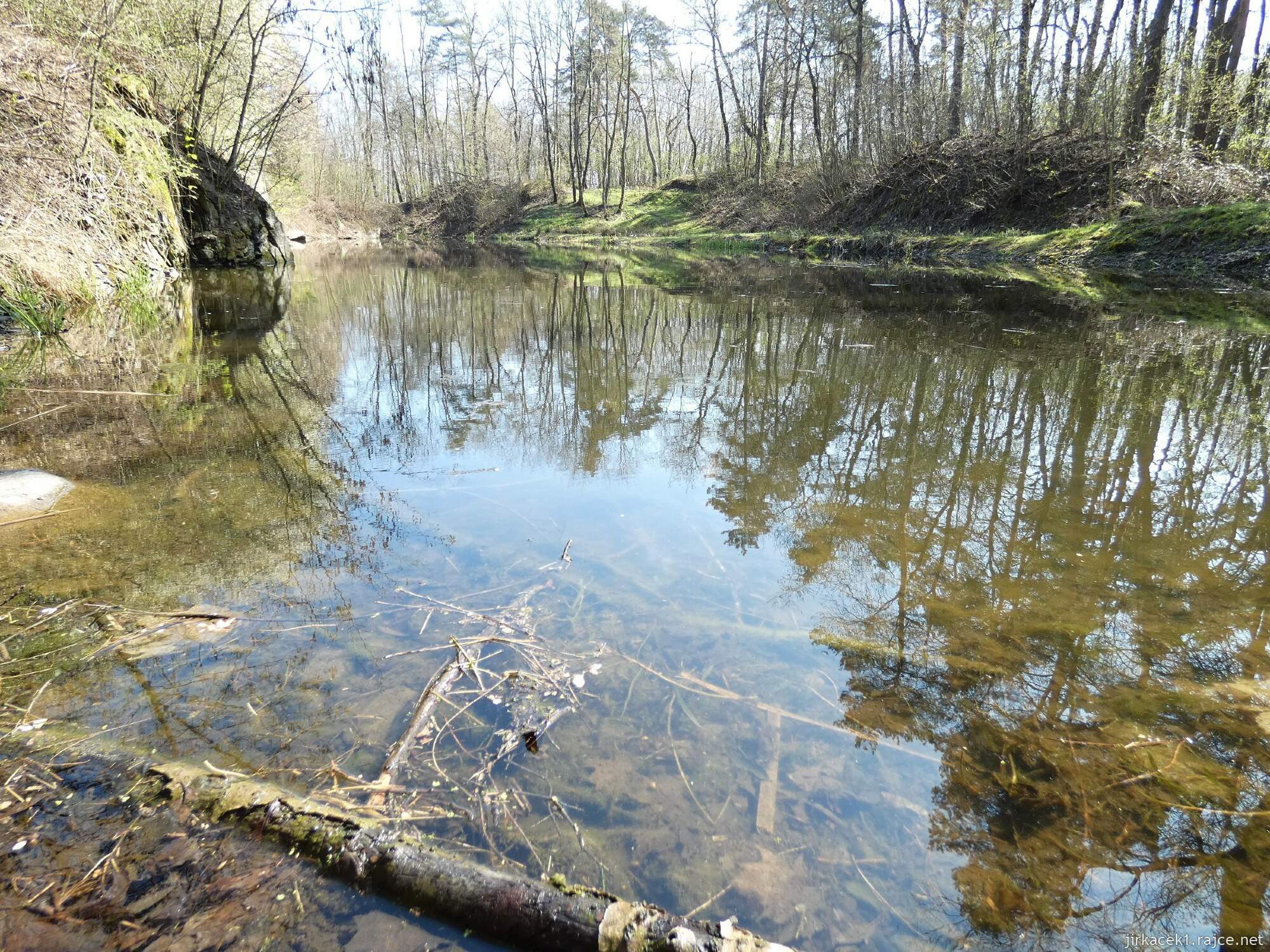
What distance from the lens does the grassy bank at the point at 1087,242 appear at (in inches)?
537

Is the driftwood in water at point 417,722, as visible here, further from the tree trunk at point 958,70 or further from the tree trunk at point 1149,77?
the tree trunk at point 958,70

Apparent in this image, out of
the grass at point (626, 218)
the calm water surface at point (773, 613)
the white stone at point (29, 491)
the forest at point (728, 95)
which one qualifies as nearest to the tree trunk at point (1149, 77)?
the forest at point (728, 95)

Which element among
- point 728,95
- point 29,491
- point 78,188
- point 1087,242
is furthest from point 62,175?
point 728,95

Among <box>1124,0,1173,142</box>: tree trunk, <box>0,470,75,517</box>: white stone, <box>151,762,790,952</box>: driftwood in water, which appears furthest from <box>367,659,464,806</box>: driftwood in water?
<box>1124,0,1173,142</box>: tree trunk

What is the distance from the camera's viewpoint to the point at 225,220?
18.4 metres

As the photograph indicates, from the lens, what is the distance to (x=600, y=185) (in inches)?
1911

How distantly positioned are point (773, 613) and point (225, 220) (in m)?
20.9

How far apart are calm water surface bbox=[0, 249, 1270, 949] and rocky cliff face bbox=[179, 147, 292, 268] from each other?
13681 mm

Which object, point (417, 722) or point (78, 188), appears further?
point (78, 188)

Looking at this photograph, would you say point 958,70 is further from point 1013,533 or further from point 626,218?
point 1013,533

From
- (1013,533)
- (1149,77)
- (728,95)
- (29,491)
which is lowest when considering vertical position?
(1013,533)

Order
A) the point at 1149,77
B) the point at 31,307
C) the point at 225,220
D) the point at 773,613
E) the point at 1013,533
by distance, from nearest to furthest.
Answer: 1. the point at 773,613
2. the point at 1013,533
3. the point at 31,307
4. the point at 1149,77
5. the point at 225,220

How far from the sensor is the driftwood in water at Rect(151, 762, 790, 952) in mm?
1387

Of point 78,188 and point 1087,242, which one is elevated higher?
point 1087,242
